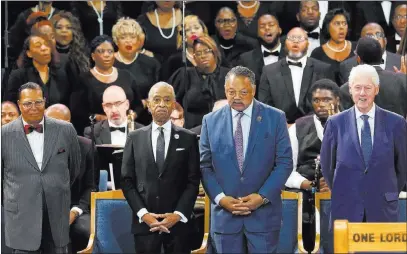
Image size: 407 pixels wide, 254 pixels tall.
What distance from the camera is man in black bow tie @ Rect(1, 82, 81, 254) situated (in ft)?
22.0

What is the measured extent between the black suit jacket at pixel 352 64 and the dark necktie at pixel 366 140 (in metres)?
2.57

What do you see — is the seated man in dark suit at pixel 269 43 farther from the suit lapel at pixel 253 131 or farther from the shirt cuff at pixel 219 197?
the shirt cuff at pixel 219 197

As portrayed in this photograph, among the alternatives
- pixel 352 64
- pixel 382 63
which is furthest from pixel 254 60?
pixel 382 63

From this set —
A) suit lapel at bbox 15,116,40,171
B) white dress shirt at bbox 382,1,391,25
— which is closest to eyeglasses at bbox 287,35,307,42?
white dress shirt at bbox 382,1,391,25

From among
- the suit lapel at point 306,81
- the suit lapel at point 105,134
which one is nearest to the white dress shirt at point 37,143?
the suit lapel at point 105,134

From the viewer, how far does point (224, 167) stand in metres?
6.51

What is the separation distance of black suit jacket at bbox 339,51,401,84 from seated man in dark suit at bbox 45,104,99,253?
2.62 m

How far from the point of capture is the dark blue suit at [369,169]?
638 centimetres

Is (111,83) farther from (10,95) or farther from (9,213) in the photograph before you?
(9,213)

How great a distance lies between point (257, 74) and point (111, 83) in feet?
4.38

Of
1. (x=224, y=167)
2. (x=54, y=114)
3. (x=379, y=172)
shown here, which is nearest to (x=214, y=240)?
(x=224, y=167)

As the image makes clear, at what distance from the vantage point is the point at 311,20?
9.58 m

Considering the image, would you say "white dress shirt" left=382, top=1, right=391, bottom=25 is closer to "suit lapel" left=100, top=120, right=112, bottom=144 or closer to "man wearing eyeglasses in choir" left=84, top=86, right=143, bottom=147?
"man wearing eyeglasses in choir" left=84, top=86, right=143, bottom=147

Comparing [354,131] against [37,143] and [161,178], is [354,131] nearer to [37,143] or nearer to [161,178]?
[161,178]
